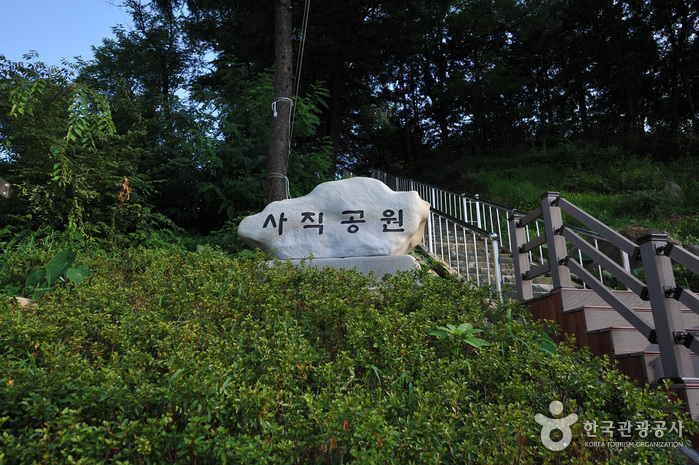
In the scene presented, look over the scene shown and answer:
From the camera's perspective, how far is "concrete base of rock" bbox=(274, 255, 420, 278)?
509 centimetres

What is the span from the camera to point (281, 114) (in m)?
7.65

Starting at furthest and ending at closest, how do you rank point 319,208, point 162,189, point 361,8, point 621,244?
point 361,8 < point 162,189 < point 319,208 < point 621,244

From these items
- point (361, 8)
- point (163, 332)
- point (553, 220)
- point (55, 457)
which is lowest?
point (55, 457)

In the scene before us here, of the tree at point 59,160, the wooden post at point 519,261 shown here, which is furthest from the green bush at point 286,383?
the tree at point 59,160

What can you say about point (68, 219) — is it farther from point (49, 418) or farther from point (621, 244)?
point (621, 244)

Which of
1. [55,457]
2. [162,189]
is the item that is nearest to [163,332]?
[55,457]

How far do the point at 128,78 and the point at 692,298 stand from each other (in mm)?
15535

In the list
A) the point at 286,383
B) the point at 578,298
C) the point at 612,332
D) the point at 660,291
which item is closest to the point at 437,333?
the point at 286,383

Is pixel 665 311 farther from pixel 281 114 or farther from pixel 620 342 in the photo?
pixel 281 114

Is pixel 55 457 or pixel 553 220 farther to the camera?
pixel 553 220

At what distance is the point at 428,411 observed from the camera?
2170 millimetres

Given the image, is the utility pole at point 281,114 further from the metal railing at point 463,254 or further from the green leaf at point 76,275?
the green leaf at point 76,275

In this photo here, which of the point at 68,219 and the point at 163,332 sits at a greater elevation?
the point at 68,219
